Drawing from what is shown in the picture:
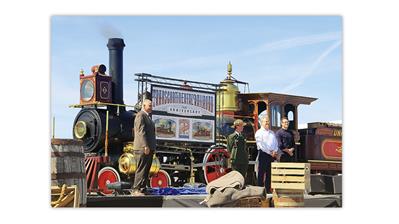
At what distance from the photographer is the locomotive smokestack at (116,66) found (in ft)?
34.4

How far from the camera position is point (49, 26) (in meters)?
9.58

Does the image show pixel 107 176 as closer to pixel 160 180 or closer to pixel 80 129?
pixel 160 180

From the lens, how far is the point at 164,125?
426 inches

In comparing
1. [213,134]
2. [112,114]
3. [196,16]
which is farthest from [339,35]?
[112,114]

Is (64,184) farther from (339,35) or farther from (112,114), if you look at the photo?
(339,35)

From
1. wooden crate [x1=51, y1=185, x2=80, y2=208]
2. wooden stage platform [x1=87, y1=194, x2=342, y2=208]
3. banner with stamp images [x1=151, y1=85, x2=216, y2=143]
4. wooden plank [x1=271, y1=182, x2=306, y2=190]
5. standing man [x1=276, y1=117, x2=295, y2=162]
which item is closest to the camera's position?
wooden crate [x1=51, y1=185, x2=80, y2=208]

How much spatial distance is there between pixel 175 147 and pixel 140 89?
3.45 feet

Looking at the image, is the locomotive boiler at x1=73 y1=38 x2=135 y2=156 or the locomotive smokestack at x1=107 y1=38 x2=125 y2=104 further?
the locomotive boiler at x1=73 y1=38 x2=135 y2=156

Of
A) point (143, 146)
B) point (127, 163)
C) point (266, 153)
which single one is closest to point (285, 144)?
point (266, 153)

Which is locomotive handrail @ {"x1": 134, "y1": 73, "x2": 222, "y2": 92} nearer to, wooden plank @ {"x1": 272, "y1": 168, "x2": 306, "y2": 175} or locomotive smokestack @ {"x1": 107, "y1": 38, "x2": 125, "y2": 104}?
locomotive smokestack @ {"x1": 107, "y1": 38, "x2": 125, "y2": 104}

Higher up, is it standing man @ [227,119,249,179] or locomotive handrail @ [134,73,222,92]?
locomotive handrail @ [134,73,222,92]

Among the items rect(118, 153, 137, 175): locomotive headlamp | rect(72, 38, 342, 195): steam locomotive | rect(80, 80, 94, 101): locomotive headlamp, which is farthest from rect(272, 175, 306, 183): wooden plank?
rect(80, 80, 94, 101): locomotive headlamp

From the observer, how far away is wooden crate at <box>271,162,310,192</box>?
9.85m

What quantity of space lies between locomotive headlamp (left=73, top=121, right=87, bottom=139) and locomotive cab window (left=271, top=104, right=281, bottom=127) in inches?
118
